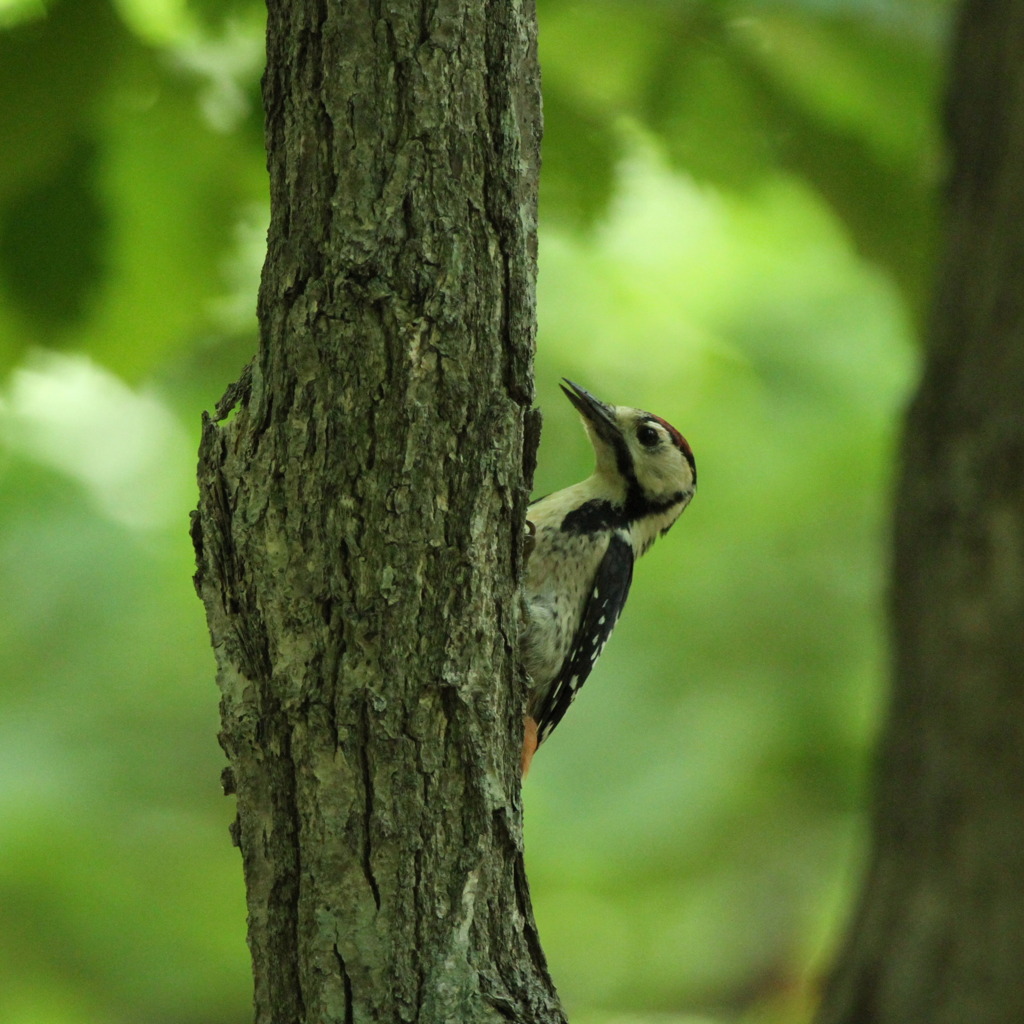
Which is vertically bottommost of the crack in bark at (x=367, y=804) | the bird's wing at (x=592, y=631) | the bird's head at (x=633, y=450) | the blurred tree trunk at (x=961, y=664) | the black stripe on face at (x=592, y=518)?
the blurred tree trunk at (x=961, y=664)

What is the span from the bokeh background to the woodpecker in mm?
906

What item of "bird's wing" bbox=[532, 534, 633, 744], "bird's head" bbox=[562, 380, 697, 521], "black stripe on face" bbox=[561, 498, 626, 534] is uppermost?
"bird's head" bbox=[562, 380, 697, 521]

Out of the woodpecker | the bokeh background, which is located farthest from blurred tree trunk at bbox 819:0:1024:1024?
the woodpecker

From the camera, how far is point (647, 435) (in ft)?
17.5

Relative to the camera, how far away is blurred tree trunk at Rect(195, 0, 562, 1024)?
102 inches

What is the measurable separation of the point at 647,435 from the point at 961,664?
376 cm

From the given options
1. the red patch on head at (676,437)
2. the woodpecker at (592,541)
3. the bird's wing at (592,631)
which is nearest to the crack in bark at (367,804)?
the woodpecker at (592,541)

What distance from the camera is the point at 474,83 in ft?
8.87

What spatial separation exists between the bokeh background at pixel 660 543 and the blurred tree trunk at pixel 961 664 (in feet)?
6.00

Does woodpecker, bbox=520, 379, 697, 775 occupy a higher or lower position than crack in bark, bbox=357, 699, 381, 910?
higher

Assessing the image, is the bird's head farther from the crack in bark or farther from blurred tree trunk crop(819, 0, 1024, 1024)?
blurred tree trunk crop(819, 0, 1024, 1024)

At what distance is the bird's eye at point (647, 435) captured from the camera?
5.34 m

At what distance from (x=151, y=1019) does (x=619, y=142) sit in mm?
6721

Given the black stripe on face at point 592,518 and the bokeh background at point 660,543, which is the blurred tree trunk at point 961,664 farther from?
the black stripe on face at point 592,518
